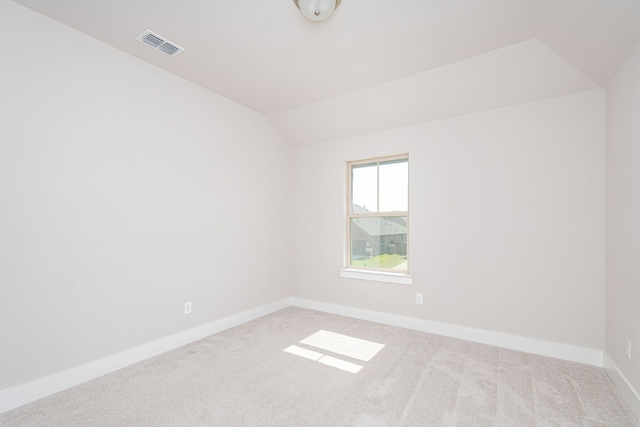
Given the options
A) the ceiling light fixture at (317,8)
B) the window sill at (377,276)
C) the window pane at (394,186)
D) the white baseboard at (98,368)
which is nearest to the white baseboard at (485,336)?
the window sill at (377,276)

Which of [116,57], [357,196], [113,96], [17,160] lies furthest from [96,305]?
[357,196]

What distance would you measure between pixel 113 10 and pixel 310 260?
3.41 meters

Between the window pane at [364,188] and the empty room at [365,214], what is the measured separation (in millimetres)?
43

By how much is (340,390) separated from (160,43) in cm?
318

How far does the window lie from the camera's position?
3715mm

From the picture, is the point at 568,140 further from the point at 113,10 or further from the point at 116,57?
the point at 116,57

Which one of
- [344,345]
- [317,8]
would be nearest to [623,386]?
[344,345]

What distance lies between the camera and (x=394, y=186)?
3789mm

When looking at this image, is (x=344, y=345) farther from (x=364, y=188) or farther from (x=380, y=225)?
(x=364, y=188)

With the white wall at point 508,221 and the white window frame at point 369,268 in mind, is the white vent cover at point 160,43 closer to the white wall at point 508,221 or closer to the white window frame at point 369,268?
the white wall at point 508,221

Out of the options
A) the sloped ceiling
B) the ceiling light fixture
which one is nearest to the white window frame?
the sloped ceiling

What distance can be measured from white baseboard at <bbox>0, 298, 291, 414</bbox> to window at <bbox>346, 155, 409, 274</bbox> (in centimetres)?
186

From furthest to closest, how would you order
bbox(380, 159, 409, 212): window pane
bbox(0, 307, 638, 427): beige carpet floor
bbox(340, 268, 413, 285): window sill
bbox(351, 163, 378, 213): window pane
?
bbox(351, 163, 378, 213): window pane
bbox(380, 159, 409, 212): window pane
bbox(340, 268, 413, 285): window sill
bbox(0, 307, 638, 427): beige carpet floor

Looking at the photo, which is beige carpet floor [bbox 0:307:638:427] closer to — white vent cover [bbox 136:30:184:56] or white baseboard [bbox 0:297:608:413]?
white baseboard [bbox 0:297:608:413]
